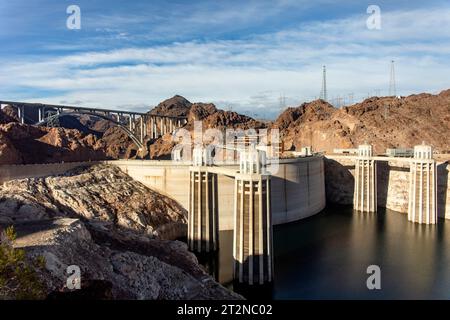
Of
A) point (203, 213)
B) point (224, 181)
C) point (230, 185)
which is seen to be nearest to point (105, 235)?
point (203, 213)

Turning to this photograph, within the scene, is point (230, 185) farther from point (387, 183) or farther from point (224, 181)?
point (387, 183)

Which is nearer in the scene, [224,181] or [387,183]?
[224,181]

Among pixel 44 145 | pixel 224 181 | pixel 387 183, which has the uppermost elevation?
pixel 44 145

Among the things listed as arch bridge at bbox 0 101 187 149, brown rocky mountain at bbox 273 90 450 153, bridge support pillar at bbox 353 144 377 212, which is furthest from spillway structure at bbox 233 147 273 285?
brown rocky mountain at bbox 273 90 450 153

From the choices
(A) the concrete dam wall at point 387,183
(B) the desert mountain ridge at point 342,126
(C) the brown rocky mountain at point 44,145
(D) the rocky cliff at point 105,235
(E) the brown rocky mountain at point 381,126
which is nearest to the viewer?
(D) the rocky cliff at point 105,235

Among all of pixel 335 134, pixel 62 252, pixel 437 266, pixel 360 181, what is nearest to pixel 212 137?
pixel 335 134

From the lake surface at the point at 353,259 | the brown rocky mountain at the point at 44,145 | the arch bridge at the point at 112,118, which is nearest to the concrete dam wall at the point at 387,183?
the lake surface at the point at 353,259

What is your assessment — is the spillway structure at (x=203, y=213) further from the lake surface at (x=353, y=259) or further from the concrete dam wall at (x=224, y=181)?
the concrete dam wall at (x=224, y=181)
